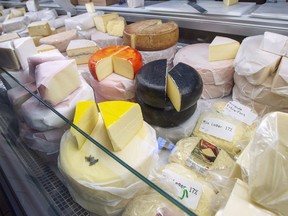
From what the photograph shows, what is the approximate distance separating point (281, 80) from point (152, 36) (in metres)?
0.63

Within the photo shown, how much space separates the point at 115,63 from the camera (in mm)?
1074

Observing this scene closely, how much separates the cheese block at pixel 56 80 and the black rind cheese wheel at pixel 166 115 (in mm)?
292

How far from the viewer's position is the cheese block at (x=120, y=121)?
64cm

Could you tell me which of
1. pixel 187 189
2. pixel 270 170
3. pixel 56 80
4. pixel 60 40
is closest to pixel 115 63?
pixel 56 80

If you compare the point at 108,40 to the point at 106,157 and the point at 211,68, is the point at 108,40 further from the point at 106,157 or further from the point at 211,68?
the point at 106,157

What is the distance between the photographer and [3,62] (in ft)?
3.16

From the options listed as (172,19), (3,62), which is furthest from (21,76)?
(172,19)

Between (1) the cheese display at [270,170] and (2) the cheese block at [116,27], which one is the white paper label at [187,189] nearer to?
(1) the cheese display at [270,170]

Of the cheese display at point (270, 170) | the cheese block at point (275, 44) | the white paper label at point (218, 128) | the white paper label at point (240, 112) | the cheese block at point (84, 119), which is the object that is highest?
the cheese block at point (275, 44)

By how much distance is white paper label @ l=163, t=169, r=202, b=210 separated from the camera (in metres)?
0.60

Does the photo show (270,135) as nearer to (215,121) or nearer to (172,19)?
(215,121)

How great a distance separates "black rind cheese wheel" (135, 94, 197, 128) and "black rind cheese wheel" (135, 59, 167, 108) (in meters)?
0.02

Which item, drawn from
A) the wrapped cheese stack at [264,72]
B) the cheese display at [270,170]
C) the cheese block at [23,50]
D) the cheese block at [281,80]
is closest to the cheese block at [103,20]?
the cheese block at [23,50]

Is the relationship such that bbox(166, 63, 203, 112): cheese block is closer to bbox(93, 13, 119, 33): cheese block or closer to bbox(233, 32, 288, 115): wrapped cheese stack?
bbox(233, 32, 288, 115): wrapped cheese stack
